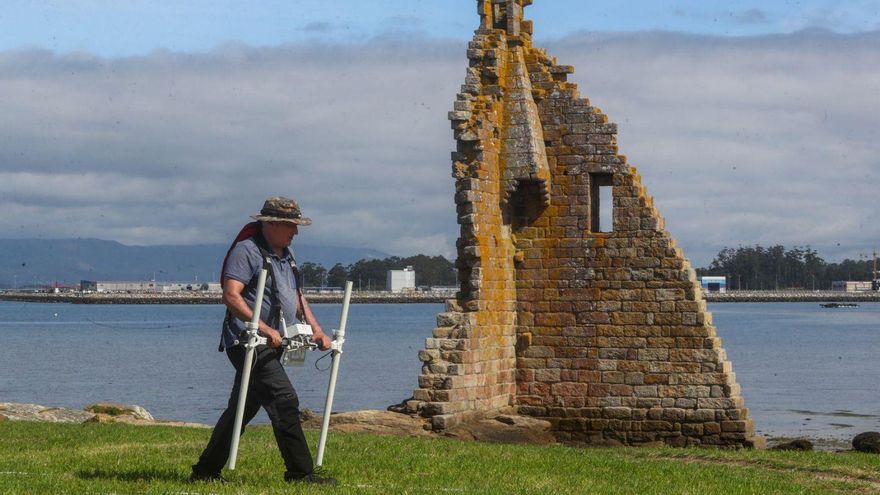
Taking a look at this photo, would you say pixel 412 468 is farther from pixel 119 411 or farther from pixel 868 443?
pixel 119 411

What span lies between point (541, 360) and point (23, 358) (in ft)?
184

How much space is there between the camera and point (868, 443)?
74.6 ft

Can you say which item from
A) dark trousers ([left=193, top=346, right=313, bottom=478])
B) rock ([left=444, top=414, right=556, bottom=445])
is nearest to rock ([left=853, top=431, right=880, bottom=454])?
rock ([left=444, top=414, right=556, bottom=445])

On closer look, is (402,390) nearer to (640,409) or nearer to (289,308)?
(640,409)

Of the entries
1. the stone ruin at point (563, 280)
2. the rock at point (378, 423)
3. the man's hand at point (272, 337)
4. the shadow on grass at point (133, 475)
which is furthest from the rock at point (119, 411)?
the man's hand at point (272, 337)

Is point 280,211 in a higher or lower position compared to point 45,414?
higher

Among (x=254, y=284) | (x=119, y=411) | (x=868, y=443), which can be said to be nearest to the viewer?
(x=254, y=284)

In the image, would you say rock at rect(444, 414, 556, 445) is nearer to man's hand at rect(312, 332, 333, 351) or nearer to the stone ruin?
the stone ruin

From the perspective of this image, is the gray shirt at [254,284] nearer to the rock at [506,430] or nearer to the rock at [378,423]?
the rock at [378,423]

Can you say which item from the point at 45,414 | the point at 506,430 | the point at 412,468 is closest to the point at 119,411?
the point at 45,414

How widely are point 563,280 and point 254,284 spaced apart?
1219cm

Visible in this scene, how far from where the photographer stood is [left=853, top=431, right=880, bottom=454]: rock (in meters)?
22.5

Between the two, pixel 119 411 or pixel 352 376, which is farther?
pixel 352 376

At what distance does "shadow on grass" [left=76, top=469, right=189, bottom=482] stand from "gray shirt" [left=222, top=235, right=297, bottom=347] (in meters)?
1.35
